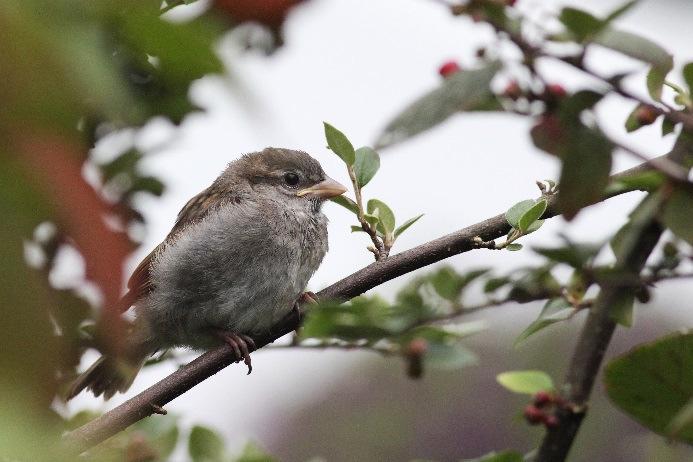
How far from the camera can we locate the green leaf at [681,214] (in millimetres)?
1489

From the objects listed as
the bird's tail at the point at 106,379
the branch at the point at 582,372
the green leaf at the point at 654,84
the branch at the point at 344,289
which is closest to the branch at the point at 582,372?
the branch at the point at 582,372

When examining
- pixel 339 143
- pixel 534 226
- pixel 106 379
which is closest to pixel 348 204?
pixel 339 143

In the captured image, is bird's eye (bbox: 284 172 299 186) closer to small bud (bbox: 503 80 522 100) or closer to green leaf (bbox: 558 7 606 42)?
small bud (bbox: 503 80 522 100)

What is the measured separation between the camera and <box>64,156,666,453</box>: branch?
2.17 m

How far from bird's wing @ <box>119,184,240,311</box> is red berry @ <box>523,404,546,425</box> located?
2.11 metres

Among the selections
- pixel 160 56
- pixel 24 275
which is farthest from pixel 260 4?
pixel 24 275

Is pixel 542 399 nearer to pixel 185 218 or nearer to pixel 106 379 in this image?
pixel 106 379

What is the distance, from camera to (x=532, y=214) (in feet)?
6.92

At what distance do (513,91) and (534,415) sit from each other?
928 millimetres

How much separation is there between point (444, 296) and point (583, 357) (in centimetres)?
70

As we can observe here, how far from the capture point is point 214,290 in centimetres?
398

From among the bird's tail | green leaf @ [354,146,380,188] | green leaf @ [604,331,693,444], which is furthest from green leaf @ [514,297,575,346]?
the bird's tail

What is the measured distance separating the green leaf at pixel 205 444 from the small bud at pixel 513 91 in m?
1.46

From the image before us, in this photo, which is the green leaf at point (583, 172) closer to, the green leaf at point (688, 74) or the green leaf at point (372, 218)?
the green leaf at point (688, 74)
